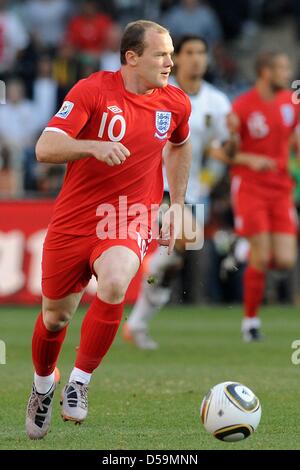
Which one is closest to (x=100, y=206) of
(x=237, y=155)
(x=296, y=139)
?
(x=237, y=155)

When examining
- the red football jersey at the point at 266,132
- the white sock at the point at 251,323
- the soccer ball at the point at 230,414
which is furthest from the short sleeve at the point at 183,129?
the red football jersey at the point at 266,132

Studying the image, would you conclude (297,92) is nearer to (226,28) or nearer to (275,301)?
(275,301)

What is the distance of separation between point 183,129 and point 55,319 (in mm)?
1424

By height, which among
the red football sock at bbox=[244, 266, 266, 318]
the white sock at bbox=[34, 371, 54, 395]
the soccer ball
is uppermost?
the soccer ball

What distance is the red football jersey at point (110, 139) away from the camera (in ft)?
21.3

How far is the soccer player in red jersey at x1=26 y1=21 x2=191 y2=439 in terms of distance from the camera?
250 inches

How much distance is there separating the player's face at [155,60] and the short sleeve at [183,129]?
323 mm

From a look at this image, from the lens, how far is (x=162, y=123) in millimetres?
6750

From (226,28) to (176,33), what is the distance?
198 centimetres

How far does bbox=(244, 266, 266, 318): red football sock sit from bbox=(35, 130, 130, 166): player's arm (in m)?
6.53

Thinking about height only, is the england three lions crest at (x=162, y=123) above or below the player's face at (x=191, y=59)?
above

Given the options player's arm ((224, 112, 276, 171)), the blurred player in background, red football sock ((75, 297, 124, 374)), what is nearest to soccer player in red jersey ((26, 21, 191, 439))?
red football sock ((75, 297, 124, 374))

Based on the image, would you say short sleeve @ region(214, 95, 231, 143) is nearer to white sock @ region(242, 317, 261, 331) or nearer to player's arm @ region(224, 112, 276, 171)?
player's arm @ region(224, 112, 276, 171)

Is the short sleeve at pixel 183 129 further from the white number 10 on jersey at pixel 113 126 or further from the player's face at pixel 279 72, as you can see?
the player's face at pixel 279 72
